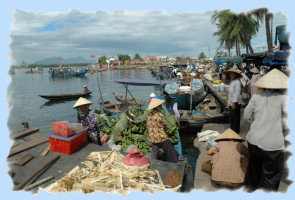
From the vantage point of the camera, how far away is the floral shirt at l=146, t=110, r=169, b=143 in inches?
161

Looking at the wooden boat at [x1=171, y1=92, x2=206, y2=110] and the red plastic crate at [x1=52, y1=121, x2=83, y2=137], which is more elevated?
the red plastic crate at [x1=52, y1=121, x2=83, y2=137]

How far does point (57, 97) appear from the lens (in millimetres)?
21500

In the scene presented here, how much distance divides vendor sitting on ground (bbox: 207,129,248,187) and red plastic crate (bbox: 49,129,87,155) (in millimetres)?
2974

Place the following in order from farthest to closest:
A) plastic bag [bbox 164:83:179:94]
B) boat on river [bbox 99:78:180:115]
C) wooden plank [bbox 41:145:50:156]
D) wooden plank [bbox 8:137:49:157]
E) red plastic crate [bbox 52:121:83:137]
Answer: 1. plastic bag [bbox 164:83:179:94]
2. boat on river [bbox 99:78:180:115]
3. wooden plank [bbox 8:137:49:157]
4. wooden plank [bbox 41:145:50:156]
5. red plastic crate [bbox 52:121:83:137]

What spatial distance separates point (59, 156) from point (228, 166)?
340 centimetres

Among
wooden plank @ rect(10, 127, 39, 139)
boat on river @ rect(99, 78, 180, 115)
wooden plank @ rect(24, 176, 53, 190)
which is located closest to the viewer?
wooden plank @ rect(24, 176, 53, 190)

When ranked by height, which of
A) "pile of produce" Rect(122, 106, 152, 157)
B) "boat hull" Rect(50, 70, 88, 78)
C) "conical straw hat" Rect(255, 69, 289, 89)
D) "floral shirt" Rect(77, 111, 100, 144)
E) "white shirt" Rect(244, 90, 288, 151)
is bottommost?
"pile of produce" Rect(122, 106, 152, 157)

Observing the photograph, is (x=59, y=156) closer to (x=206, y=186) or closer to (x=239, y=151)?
(x=206, y=186)

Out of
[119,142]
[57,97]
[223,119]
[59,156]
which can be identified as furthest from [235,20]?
[59,156]

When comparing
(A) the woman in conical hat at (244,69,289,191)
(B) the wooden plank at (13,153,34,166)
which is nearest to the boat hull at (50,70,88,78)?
(B) the wooden plank at (13,153,34,166)

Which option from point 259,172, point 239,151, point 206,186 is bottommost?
point 206,186

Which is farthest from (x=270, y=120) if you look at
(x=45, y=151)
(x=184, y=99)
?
(x=184, y=99)

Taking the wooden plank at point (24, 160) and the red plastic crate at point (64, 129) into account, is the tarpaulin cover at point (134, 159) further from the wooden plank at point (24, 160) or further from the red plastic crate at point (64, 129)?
the wooden plank at point (24, 160)

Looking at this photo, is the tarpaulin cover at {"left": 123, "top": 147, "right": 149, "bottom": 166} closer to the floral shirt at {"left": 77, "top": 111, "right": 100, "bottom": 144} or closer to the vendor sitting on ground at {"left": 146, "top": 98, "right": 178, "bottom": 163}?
the vendor sitting on ground at {"left": 146, "top": 98, "right": 178, "bottom": 163}
